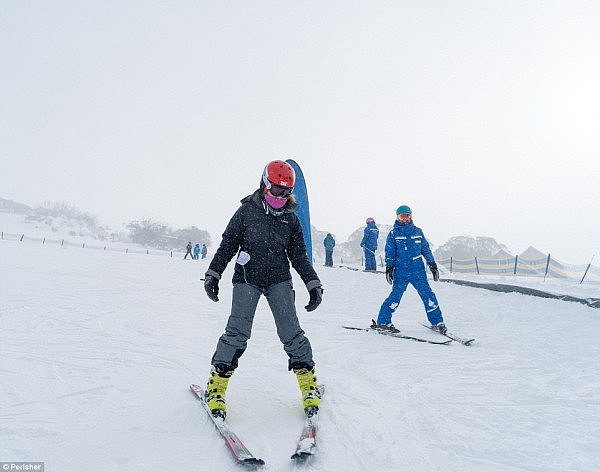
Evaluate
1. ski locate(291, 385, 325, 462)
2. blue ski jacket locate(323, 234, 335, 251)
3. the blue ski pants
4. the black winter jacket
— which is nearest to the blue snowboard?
blue ski jacket locate(323, 234, 335, 251)

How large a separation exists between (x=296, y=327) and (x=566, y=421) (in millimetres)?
2182

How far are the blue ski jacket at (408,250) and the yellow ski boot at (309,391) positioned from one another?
3659 mm

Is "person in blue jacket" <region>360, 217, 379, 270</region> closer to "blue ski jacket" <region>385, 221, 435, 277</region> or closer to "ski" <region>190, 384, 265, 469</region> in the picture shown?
"blue ski jacket" <region>385, 221, 435, 277</region>

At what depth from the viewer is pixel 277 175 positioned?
303 centimetres

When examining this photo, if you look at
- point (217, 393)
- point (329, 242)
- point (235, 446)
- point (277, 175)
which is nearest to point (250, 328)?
point (217, 393)

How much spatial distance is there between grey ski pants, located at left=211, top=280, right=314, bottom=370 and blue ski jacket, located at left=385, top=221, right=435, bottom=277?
11.8ft

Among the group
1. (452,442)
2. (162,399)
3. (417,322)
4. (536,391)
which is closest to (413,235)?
(417,322)

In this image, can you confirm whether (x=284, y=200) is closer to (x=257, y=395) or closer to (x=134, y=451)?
(x=257, y=395)

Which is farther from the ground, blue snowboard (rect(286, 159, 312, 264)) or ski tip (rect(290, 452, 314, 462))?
blue snowboard (rect(286, 159, 312, 264))

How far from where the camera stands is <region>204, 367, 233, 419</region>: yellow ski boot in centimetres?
283

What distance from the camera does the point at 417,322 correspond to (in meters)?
7.34

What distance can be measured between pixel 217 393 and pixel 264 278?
0.93 meters

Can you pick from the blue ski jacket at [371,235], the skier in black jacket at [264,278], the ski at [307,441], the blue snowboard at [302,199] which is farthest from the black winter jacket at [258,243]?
the blue ski jacket at [371,235]

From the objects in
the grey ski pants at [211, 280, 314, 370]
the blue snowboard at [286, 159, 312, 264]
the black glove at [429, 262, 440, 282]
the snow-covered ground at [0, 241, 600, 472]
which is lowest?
the snow-covered ground at [0, 241, 600, 472]
